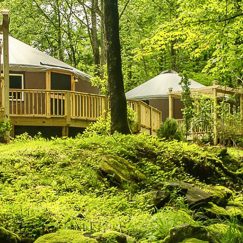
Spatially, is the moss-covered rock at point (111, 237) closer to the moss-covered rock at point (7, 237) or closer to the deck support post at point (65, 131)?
the moss-covered rock at point (7, 237)

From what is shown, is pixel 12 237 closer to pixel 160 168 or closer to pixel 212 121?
pixel 160 168

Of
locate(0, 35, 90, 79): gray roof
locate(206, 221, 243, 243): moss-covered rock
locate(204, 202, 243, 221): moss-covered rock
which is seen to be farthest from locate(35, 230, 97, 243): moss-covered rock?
locate(0, 35, 90, 79): gray roof

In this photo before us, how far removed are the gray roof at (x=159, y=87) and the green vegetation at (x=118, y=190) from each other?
14.0 metres

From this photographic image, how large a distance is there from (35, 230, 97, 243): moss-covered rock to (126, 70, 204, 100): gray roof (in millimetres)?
19726

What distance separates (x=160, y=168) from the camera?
852 centimetres

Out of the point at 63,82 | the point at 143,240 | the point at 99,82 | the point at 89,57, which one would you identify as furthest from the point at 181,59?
the point at 143,240

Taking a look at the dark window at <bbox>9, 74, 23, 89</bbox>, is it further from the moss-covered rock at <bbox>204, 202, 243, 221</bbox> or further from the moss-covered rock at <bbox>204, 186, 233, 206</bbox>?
the moss-covered rock at <bbox>204, 202, 243, 221</bbox>

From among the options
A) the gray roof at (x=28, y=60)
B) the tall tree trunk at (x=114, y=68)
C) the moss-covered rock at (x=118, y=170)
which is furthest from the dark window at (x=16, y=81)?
the moss-covered rock at (x=118, y=170)

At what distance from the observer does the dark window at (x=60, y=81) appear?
18922mm

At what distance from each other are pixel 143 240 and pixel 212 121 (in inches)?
494

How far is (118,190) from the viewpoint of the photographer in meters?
7.01

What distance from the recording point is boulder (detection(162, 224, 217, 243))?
15.6ft

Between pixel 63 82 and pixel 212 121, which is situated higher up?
pixel 63 82

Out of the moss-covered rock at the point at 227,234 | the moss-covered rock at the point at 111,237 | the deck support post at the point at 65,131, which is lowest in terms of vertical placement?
the moss-covered rock at the point at 227,234
